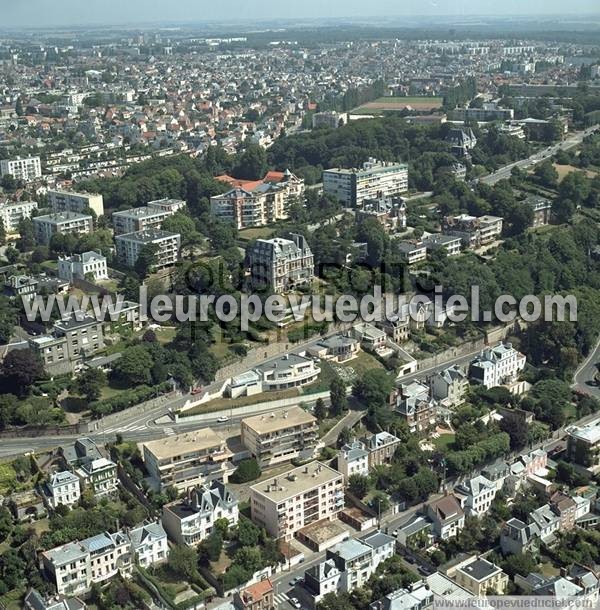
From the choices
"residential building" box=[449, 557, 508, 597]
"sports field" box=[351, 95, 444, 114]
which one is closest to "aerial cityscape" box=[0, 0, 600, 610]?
"residential building" box=[449, 557, 508, 597]

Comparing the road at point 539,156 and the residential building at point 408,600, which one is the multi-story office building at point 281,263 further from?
the road at point 539,156

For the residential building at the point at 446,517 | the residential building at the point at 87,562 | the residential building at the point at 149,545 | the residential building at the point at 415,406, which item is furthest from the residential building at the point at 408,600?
the residential building at the point at 415,406

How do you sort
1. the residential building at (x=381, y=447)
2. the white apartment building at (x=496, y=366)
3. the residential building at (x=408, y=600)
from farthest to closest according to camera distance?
1. the white apartment building at (x=496, y=366)
2. the residential building at (x=381, y=447)
3. the residential building at (x=408, y=600)

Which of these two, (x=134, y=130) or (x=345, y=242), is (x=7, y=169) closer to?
(x=134, y=130)

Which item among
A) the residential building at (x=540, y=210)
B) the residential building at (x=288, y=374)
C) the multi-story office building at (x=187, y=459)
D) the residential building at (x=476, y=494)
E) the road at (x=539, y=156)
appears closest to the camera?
the residential building at (x=476, y=494)

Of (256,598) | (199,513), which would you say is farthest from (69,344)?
(256,598)

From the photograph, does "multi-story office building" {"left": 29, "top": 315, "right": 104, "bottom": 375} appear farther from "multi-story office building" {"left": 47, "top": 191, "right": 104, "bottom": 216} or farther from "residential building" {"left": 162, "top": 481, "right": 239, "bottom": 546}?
"multi-story office building" {"left": 47, "top": 191, "right": 104, "bottom": 216}
